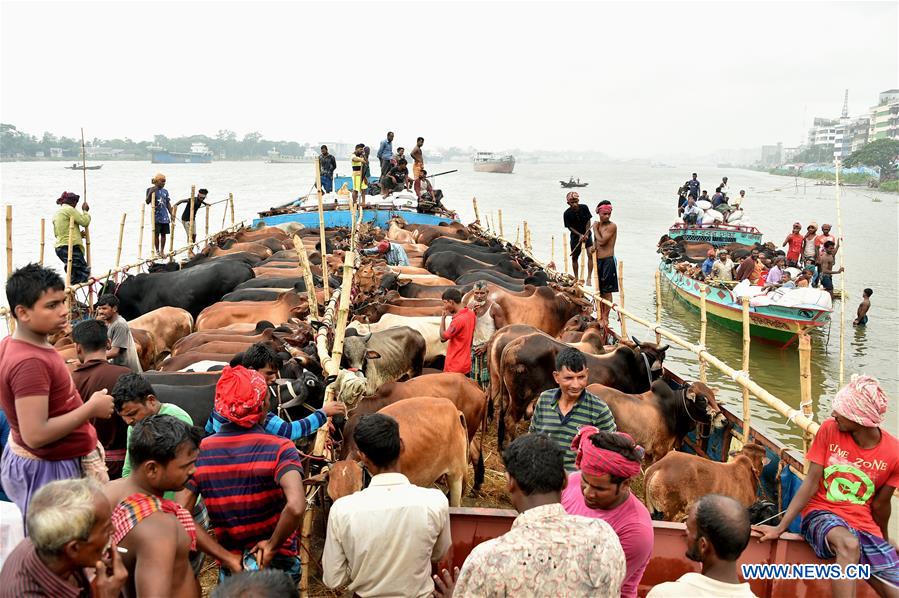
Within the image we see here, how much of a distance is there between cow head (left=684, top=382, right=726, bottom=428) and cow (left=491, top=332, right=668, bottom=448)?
33.7 inches

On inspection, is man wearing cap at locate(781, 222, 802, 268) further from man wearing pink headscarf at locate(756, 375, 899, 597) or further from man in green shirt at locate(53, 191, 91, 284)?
man in green shirt at locate(53, 191, 91, 284)

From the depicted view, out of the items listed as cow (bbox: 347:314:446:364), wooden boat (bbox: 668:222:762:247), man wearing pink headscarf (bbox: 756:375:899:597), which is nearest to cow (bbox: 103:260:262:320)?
cow (bbox: 347:314:446:364)

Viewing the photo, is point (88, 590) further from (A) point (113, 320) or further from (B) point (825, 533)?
(A) point (113, 320)

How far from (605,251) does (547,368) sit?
464cm

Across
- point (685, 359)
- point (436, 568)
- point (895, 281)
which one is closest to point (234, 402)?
point (436, 568)

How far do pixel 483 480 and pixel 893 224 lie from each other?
164 ft

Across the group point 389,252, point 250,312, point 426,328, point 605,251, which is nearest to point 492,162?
point 389,252

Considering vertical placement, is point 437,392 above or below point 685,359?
above

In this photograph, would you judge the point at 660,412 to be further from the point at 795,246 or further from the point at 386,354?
the point at 795,246

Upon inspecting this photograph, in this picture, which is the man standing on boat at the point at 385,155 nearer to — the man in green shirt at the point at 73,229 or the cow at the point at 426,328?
the man in green shirt at the point at 73,229

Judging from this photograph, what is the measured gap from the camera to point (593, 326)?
944 cm

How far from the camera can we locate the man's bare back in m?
2.75

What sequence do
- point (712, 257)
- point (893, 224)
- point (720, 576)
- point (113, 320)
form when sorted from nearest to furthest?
1. point (720, 576)
2. point (113, 320)
3. point (712, 257)
4. point (893, 224)

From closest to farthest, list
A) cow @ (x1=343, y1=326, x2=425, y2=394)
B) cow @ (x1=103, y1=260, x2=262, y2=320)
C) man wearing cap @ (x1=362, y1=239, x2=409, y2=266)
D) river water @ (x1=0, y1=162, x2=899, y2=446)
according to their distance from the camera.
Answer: cow @ (x1=343, y1=326, x2=425, y2=394), cow @ (x1=103, y1=260, x2=262, y2=320), man wearing cap @ (x1=362, y1=239, x2=409, y2=266), river water @ (x1=0, y1=162, x2=899, y2=446)
